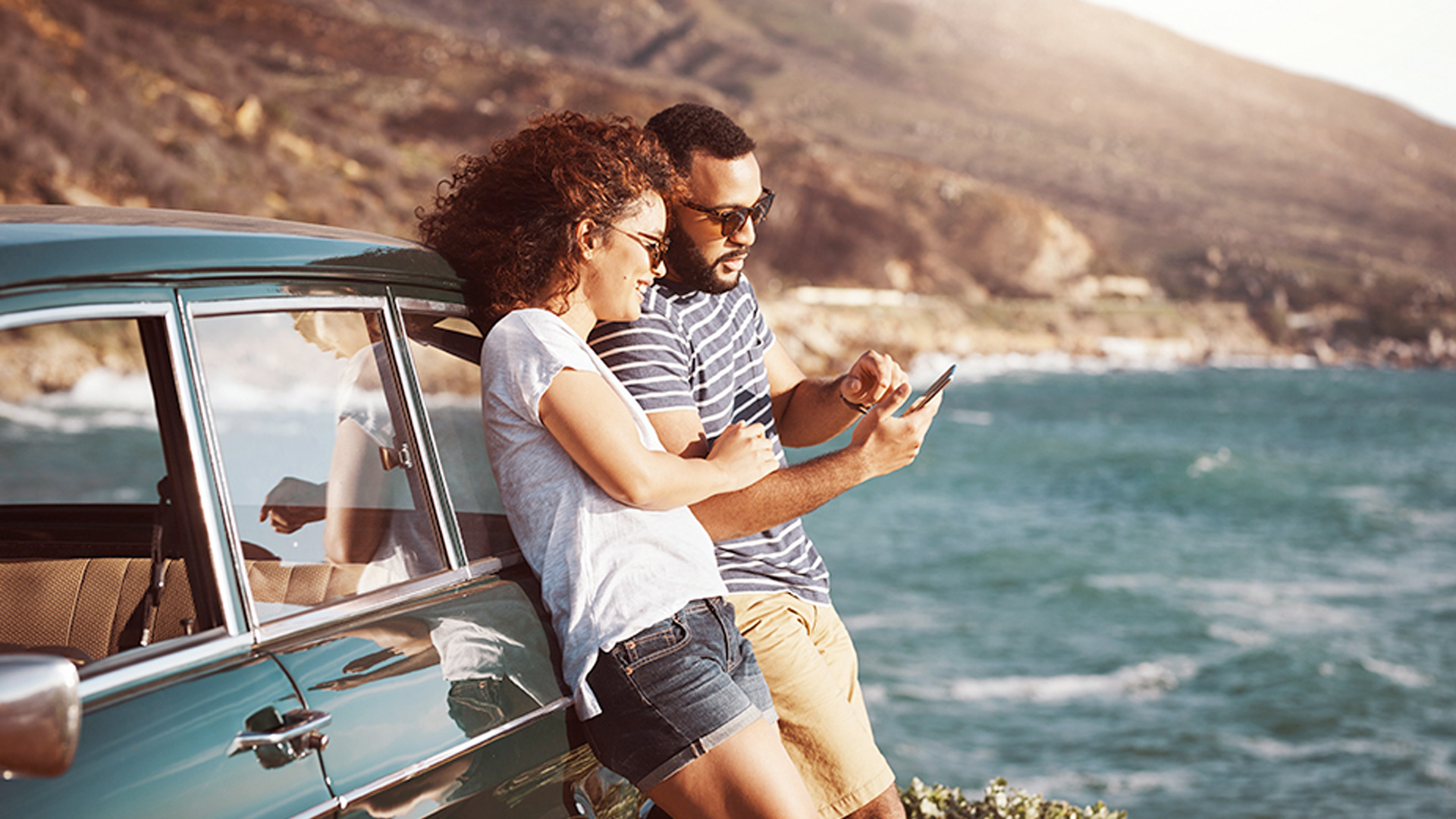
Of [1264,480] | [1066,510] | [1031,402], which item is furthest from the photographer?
[1031,402]

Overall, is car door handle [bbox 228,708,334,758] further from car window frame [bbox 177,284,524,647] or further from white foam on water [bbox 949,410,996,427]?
white foam on water [bbox 949,410,996,427]

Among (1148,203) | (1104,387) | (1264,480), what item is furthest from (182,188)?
(1148,203)

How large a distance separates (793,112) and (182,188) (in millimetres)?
71317

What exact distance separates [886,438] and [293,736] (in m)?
1.33

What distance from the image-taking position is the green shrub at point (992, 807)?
3854 millimetres

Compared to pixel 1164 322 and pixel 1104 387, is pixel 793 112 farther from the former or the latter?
pixel 1104 387

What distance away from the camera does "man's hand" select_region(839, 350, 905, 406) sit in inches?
115

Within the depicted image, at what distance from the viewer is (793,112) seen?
4471 inches

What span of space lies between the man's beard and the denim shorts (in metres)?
0.88

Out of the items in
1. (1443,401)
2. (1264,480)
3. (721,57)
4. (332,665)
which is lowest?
(1443,401)

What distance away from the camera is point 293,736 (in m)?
1.81

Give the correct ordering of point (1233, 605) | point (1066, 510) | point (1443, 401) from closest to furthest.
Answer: point (1233, 605) → point (1066, 510) → point (1443, 401)

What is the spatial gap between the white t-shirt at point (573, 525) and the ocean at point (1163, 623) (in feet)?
31.2

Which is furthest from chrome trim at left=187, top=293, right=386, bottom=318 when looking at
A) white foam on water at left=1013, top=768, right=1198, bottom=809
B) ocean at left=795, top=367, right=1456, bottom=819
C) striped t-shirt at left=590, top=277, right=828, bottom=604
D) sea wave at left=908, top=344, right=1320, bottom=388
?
sea wave at left=908, top=344, right=1320, bottom=388
